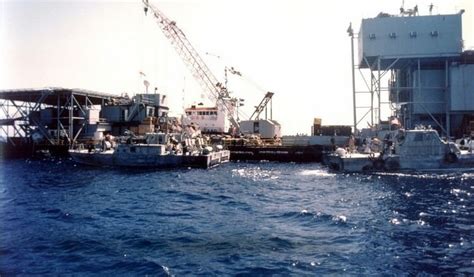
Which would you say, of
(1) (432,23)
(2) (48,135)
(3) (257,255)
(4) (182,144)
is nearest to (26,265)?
(3) (257,255)

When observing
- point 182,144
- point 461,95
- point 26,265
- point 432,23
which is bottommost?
point 26,265

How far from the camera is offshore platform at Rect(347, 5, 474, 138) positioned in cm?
6706

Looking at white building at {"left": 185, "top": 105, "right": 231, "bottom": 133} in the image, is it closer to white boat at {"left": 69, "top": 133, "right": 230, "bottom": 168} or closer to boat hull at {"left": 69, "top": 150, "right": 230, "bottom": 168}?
white boat at {"left": 69, "top": 133, "right": 230, "bottom": 168}

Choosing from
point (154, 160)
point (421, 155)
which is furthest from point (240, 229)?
point (154, 160)

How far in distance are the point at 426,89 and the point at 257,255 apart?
66825mm

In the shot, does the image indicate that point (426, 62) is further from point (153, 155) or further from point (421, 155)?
point (153, 155)

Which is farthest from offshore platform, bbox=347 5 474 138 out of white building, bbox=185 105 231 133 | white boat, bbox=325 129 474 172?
white building, bbox=185 105 231 133

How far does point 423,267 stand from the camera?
49.9ft

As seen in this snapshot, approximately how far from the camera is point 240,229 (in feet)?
70.4

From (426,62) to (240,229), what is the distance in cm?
6421

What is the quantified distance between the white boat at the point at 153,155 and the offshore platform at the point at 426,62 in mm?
31027

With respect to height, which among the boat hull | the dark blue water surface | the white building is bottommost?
the dark blue water surface

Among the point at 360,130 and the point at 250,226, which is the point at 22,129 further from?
the point at 250,226

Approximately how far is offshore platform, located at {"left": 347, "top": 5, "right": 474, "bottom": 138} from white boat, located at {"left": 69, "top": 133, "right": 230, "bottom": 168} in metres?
31.0
